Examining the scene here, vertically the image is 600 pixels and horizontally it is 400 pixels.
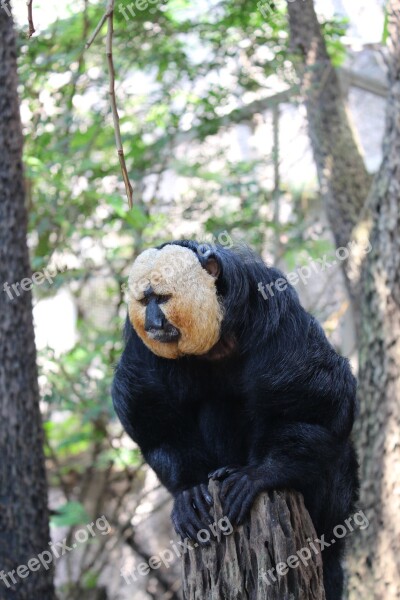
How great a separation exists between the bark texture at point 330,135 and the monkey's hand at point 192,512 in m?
3.05

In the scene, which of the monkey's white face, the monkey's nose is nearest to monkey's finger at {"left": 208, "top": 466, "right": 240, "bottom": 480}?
the monkey's white face

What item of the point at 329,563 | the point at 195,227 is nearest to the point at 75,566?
the point at 195,227

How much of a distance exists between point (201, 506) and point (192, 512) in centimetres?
5

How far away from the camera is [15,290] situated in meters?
5.03

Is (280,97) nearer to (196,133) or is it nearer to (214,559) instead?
(196,133)

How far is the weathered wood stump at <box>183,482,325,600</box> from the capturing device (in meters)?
3.22

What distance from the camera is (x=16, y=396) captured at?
4977mm

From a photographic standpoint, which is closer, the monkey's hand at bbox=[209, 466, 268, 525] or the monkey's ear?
the monkey's hand at bbox=[209, 466, 268, 525]

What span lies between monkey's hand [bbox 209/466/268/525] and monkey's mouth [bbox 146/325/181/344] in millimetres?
646

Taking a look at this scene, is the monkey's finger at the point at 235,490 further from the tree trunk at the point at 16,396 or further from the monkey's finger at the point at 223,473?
the tree trunk at the point at 16,396

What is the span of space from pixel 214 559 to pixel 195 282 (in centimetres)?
122

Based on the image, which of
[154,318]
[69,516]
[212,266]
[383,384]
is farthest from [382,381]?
[69,516]

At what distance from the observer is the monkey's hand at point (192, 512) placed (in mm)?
3527

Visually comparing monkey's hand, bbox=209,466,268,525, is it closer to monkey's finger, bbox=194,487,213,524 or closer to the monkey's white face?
monkey's finger, bbox=194,487,213,524
